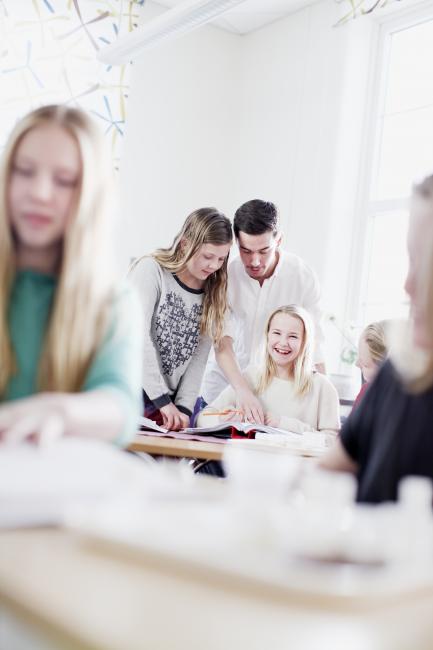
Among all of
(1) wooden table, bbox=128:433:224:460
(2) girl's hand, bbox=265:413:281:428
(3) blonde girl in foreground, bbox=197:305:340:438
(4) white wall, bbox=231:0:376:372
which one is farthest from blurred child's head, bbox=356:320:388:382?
(4) white wall, bbox=231:0:376:372

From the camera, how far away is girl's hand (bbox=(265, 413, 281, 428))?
10.0 feet

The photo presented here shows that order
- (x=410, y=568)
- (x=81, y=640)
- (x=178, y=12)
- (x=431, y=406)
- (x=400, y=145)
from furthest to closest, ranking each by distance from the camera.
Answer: (x=400, y=145) < (x=178, y=12) < (x=431, y=406) < (x=410, y=568) < (x=81, y=640)

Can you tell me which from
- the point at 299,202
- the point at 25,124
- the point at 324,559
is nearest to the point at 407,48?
the point at 299,202

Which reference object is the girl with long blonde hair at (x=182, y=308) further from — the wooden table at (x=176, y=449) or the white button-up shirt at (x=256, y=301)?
the wooden table at (x=176, y=449)

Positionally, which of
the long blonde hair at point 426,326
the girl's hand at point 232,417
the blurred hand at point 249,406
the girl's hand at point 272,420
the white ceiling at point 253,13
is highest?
the white ceiling at point 253,13

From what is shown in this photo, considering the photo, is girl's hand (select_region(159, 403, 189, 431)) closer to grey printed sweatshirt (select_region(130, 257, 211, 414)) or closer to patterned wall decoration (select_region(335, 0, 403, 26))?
grey printed sweatshirt (select_region(130, 257, 211, 414))

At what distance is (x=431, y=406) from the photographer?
1049 millimetres

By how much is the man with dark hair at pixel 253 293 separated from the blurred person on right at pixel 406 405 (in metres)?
1.88

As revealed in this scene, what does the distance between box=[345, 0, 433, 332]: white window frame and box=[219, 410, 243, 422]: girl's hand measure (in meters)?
1.93

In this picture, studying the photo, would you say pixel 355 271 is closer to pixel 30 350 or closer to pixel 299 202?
pixel 299 202

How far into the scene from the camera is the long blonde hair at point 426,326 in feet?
3.31

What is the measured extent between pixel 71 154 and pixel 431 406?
1.93 ft

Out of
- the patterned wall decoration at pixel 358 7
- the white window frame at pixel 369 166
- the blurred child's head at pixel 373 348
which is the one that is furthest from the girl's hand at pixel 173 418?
the patterned wall decoration at pixel 358 7

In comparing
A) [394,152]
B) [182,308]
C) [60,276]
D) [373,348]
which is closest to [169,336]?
[182,308]
